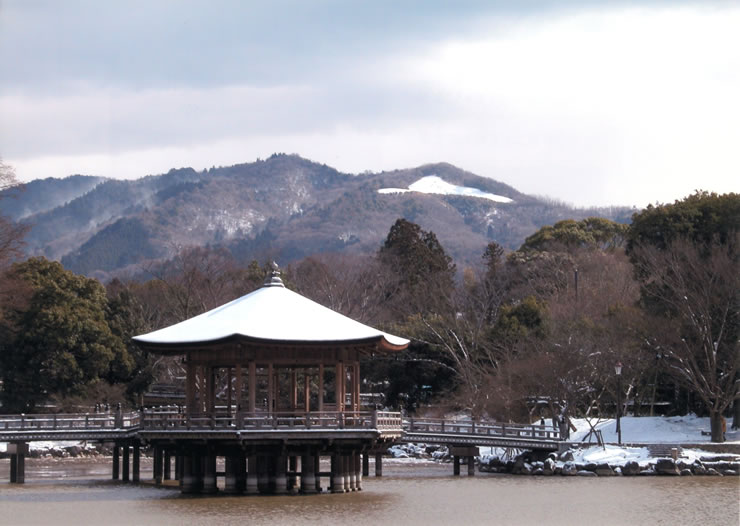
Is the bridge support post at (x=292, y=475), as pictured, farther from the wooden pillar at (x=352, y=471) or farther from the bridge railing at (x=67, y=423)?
the bridge railing at (x=67, y=423)

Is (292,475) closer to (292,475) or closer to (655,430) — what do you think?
(292,475)

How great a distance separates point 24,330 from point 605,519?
34414mm

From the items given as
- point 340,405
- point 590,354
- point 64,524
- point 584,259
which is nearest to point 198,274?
point 584,259

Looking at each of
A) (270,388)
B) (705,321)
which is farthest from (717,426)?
(270,388)

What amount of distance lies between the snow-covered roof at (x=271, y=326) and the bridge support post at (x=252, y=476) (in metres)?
3.64

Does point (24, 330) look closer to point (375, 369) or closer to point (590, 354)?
point (375, 369)

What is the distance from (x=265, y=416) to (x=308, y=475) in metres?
2.23

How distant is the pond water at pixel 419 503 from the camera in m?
28.5

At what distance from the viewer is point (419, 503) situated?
32.3m

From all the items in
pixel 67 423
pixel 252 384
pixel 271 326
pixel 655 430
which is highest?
pixel 271 326

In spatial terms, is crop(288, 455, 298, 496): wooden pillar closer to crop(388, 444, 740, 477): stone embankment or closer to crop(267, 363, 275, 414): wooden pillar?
crop(267, 363, 275, 414): wooden pillar

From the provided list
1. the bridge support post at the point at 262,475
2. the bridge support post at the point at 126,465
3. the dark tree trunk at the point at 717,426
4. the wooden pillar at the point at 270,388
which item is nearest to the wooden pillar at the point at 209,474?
the bridge support post at the point at 262,475

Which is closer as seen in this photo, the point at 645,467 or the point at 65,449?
the point at 645,467

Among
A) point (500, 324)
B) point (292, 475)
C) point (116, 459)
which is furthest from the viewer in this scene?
point (500, 324)
